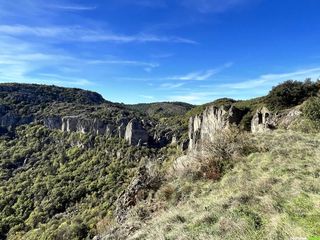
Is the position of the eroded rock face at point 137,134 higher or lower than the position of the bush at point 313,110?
lower

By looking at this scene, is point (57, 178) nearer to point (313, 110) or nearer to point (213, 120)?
point (213, 120)

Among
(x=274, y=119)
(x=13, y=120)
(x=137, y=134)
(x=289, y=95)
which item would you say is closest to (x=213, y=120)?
(x=289, y=95)

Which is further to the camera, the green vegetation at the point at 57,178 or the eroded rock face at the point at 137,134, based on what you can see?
the eroded rock face at the point at 137,134

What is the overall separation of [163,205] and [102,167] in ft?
237

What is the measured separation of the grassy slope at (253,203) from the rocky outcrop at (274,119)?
1009 cm

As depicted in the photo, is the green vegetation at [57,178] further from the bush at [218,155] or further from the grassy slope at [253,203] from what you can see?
the grassy slope at [253,203]

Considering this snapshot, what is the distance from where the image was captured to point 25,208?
243 ft

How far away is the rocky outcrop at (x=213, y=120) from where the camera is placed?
34.5m

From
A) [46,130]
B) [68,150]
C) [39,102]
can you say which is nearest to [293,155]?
[68,150]

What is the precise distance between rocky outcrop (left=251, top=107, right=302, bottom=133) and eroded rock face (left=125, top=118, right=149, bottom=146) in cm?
5621

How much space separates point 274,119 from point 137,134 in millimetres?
62113

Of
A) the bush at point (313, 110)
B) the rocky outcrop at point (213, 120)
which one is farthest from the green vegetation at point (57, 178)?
the bush at point (313, 110)

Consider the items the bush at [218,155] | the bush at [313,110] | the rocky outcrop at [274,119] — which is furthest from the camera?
the rocky outcrop at [274,119]

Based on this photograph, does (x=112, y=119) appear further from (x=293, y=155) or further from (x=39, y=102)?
(x=293, y=155)
